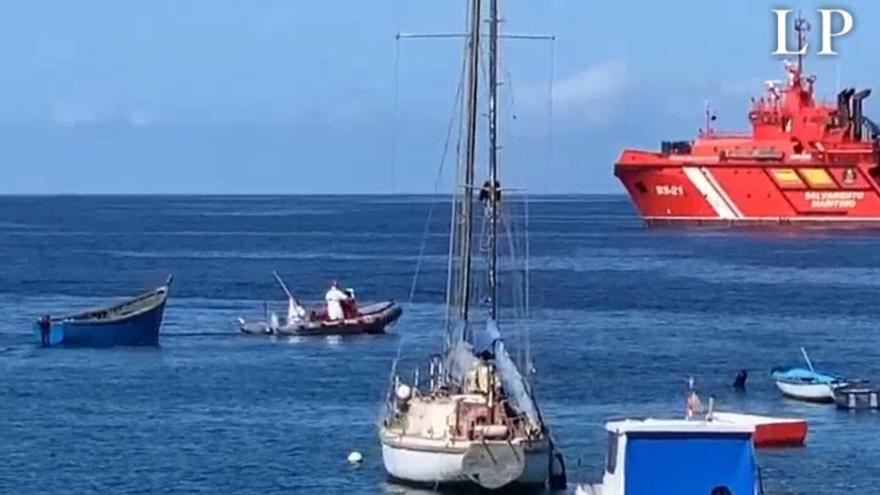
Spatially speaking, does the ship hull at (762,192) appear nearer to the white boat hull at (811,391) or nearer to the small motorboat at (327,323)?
the small motorboat at (327,323)

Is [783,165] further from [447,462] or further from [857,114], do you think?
[447,462]

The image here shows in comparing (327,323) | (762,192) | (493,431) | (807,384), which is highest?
(762,192)

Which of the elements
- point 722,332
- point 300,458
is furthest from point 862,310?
point 300,458

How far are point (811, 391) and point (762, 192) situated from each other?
3565 inches

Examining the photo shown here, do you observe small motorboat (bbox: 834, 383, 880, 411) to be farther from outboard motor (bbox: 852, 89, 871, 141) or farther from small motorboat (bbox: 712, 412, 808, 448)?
outboard motor (bbox: 852, 89, 871, 141)

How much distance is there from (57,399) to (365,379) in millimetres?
8612

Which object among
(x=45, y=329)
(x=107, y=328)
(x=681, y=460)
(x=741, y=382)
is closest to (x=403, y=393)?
(x=681, y=460)

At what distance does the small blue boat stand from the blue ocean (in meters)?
0.83

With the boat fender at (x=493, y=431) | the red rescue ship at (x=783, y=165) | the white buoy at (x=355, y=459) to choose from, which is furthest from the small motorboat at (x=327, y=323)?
the red rescue ship at (x=783, y=165)

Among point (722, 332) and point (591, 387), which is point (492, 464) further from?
point (722, 332)

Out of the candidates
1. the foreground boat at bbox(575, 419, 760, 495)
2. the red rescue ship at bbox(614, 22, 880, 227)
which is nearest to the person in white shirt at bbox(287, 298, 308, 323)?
the foreground boat at bbox(575, 419, 760, 495)

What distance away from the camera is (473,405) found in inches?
1617

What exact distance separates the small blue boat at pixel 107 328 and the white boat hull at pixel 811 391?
24490mm

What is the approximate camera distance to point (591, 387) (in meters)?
60.3
